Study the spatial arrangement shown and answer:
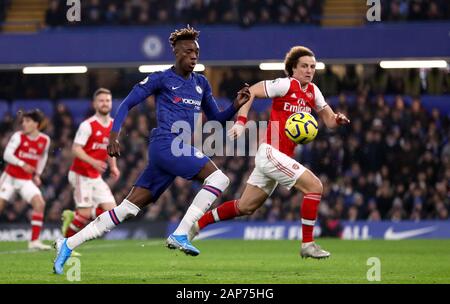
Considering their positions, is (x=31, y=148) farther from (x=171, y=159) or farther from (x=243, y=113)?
(x=171, y=159)

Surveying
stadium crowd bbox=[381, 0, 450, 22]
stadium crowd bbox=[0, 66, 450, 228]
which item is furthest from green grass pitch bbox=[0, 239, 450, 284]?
stadium crowd bbox=[381, 0, 450, 22]

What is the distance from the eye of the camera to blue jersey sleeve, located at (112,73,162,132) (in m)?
9.52

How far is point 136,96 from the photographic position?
9.70m

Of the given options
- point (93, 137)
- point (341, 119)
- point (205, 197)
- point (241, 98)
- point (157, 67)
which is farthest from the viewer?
point (157, 67)

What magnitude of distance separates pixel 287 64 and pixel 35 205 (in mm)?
6064

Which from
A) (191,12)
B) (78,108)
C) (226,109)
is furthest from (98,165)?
(78,108)

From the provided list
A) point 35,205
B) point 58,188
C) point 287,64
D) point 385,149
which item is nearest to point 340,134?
point 385,149

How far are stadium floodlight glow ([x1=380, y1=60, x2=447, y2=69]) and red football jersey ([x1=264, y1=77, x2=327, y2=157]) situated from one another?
11.3m

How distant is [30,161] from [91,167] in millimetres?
1767

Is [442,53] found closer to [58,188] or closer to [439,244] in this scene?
[439,244]

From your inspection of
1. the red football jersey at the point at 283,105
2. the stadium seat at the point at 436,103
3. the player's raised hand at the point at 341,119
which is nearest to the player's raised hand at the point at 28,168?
the red football jersey at the point at 283,105

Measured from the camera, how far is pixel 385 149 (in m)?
21.4

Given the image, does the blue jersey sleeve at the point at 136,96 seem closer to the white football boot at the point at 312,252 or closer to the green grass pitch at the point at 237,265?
the green grass pitch at the point at 237,265

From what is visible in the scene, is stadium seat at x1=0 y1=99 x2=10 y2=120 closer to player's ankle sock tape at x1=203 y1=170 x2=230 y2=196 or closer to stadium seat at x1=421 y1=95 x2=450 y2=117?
stadium seat at x1=421 y1=95 x2=450 y2=117
